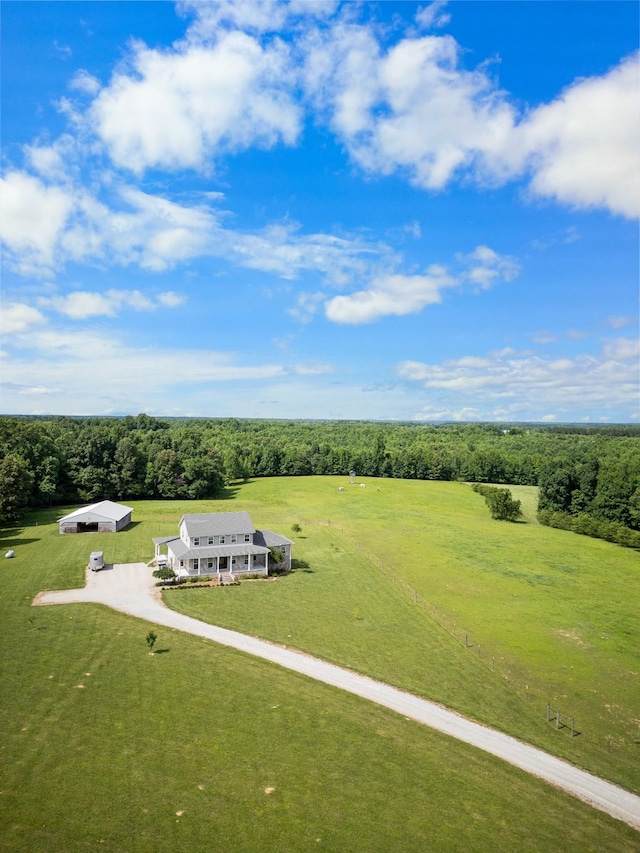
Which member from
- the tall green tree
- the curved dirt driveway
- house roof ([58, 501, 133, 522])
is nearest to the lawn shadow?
the curved dirt driveway

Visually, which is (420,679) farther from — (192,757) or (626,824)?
(192,757)

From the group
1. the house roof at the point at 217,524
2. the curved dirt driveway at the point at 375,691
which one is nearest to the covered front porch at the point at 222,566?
the house roof at the point at 217,524

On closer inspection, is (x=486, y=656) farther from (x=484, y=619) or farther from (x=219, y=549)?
(x=219, y=549)

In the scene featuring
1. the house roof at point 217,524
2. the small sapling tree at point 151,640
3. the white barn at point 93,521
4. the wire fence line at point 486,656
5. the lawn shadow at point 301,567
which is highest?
the house roof at point 217,524

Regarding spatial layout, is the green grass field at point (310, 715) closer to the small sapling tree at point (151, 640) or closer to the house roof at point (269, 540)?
the small sapling tree at point (151, 640)

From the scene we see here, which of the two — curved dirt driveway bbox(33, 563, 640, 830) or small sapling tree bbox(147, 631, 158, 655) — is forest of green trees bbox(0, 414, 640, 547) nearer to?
curved dirt driveway bbox(33, 563, 640, 830)

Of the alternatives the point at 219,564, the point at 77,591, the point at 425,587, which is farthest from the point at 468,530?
the point at 77,591
